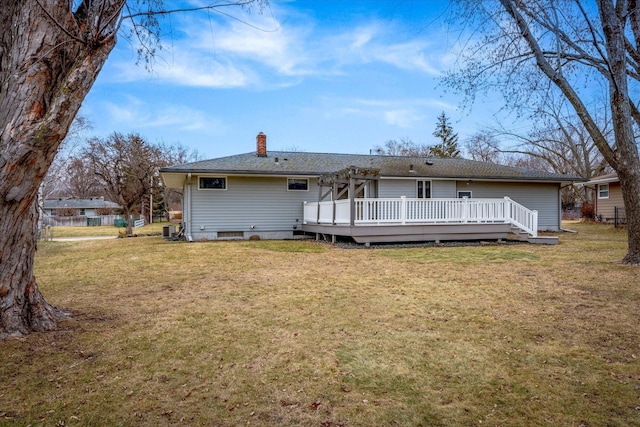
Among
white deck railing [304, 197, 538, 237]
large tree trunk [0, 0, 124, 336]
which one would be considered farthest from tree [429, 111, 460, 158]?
large tree trunk [0, 0, 124, 336]

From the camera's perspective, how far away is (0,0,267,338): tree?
3219 millimetres

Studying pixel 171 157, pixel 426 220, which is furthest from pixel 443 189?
pixel 171 157

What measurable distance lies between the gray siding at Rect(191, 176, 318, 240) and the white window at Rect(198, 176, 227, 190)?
0.15m

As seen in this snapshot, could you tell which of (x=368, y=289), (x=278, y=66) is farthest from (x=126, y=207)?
(x=368, y=289)

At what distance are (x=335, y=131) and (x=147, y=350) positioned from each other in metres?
27.2

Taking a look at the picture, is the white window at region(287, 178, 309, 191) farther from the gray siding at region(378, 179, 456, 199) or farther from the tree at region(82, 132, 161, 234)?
the tree at region(82, 132, 161, 234)

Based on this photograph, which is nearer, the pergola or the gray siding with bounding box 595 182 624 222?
the pergola

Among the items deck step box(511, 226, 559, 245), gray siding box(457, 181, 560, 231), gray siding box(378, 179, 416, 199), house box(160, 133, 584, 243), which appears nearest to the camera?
house box(160, 133, 584, 243)

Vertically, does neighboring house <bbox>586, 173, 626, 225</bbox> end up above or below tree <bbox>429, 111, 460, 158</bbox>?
below

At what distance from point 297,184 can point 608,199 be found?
20514mm

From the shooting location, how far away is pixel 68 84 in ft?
11.0

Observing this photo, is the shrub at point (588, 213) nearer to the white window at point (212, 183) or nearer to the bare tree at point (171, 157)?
the white window at point (212, 183)

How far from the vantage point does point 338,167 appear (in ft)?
57.2

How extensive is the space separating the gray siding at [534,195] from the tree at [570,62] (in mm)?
9179
